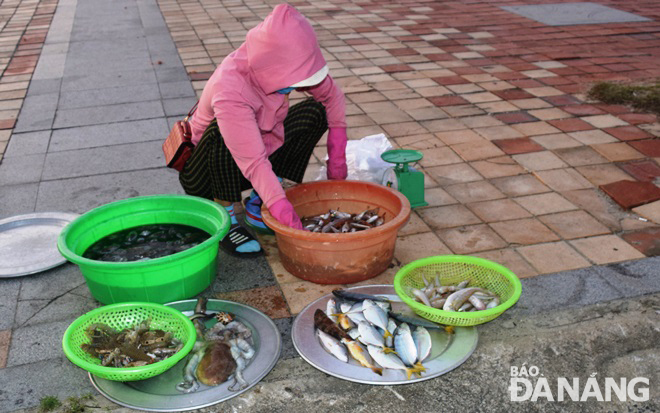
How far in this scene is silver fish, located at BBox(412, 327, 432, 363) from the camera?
268 centimetres

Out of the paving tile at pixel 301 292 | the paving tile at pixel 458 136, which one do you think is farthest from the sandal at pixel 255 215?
the paving tile at pixel 458 136

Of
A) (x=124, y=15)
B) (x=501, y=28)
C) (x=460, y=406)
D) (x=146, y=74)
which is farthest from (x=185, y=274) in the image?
(x=124, y=15)

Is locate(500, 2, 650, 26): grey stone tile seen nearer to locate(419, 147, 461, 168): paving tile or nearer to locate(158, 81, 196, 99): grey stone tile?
locate(419, 147, 461, 168): paving tile

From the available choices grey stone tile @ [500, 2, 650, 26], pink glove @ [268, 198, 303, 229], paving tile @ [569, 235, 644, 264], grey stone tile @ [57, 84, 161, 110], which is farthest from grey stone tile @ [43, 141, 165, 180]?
grey stone tile @ [500, 2, 650, 26]

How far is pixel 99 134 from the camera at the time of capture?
17.6 feet

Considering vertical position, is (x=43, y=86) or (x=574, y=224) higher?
(x=43, y=86)

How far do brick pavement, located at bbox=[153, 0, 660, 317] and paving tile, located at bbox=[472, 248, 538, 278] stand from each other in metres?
0.01

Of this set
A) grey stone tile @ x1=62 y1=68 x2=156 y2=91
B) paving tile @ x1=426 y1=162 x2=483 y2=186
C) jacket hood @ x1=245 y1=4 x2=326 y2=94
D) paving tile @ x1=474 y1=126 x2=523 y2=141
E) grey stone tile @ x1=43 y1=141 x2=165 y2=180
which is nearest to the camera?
jacket hood @ x1=245 y1=4 x2=326 y2=94

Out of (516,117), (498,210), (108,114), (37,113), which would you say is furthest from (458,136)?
(37,113)

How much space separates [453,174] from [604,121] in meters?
1.74

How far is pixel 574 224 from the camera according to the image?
12.5 feet

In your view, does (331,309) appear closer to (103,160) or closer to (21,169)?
(103,160)

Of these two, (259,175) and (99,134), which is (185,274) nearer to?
(259,175)

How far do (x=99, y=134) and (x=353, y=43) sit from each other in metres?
3.66
